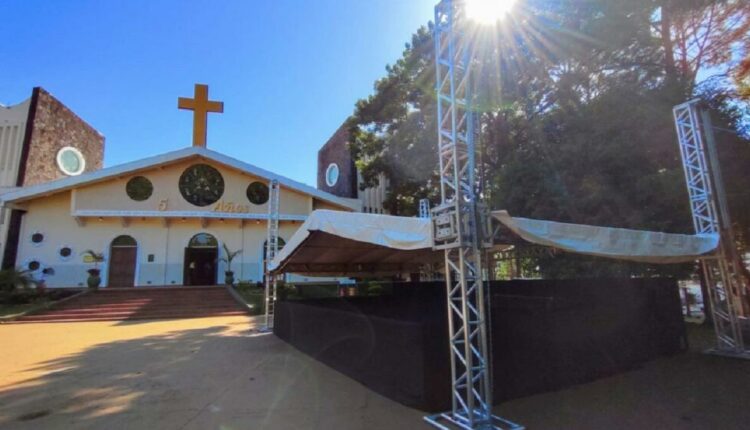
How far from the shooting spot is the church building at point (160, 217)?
18344 mm

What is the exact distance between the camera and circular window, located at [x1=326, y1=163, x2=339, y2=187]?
26.7m

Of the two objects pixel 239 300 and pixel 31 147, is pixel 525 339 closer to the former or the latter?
pixel 239 300

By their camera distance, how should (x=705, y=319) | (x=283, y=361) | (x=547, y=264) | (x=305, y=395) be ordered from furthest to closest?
(x=547, y=264) → (x=705, y=319) → (x=283, y=361) → (x=305, y=395)

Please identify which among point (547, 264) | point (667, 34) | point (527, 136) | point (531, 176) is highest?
point (667, 34)

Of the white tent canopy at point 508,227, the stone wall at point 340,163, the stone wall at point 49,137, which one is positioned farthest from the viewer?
the stone wall at point 340,163

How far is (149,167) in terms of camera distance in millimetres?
19328

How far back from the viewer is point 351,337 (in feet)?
18.5

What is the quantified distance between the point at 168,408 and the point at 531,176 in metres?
10.4

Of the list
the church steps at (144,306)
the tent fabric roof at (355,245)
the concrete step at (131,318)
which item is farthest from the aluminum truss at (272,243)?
the church steps at (144,306)

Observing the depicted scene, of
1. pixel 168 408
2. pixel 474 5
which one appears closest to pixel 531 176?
pixel 474 5

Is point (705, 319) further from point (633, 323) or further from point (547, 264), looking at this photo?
point (633, 323)

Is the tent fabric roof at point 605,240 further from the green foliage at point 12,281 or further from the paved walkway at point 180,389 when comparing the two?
the green foliage at point 12,281

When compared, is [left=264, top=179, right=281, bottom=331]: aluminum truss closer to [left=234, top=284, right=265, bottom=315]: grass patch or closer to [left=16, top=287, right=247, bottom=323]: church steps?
[left=234, top=284, right=265, bottom=315]: grass patch

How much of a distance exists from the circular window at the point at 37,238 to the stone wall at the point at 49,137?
10.2ft
